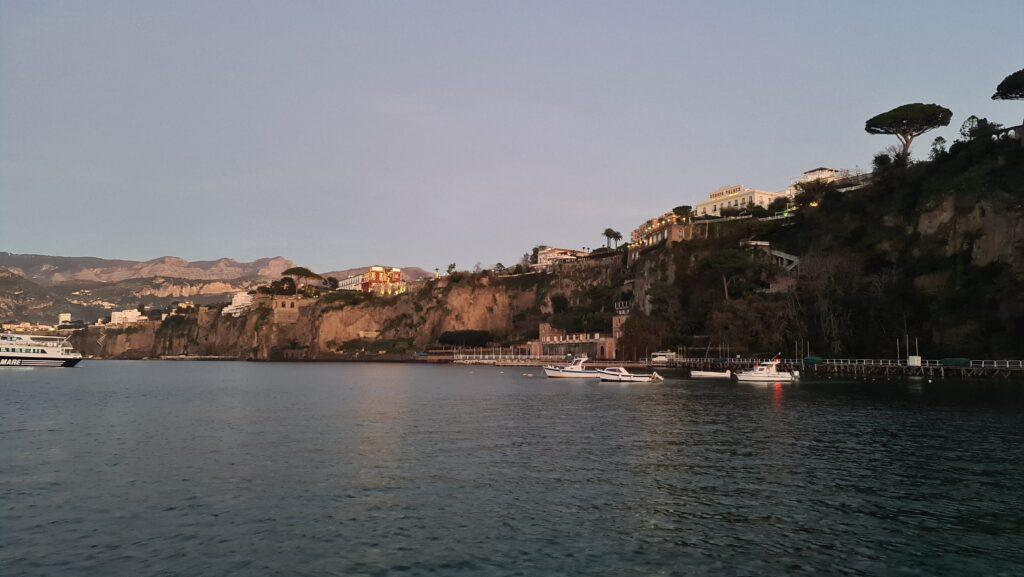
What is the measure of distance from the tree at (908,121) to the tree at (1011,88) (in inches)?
487

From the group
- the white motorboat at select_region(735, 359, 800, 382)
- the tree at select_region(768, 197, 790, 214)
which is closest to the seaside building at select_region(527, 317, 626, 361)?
the tree at select_region(768, 197, 790, 214)

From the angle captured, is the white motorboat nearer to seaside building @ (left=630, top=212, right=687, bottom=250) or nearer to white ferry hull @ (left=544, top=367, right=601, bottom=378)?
white ferry hull @ (left=544, top=367, right=601, bottom=378)

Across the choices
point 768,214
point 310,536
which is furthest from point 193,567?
point 768,214

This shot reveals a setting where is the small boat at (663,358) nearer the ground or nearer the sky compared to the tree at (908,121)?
nearer the ground

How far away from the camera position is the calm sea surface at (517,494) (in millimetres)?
15188

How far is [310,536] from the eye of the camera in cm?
1695

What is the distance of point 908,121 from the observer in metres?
110

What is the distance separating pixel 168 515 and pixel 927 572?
1862cm

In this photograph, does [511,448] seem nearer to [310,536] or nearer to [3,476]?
[310,536]

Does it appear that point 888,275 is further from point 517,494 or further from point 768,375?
point 517,494

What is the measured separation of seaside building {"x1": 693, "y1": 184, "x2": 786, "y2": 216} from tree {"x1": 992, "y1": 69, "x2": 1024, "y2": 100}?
5244 centimetres

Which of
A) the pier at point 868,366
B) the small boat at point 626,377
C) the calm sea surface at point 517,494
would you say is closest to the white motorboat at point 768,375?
the pier at point 868,366

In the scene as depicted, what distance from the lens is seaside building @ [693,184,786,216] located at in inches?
5886

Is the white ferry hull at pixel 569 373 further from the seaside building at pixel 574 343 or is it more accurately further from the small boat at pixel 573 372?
the seaside building at pixel 574 343
